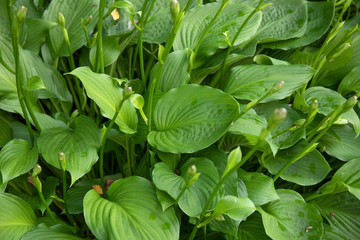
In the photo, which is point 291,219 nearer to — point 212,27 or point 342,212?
point 342,212

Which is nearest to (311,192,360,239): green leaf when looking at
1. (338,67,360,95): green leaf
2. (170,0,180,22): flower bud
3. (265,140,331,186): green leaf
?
(265,140,331,186): green leaf

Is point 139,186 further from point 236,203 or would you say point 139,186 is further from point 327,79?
point 327,79

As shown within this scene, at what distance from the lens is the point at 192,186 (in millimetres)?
932

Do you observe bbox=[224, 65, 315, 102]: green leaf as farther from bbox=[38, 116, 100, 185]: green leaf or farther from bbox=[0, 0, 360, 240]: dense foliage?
bbox=[38, 116, 100, 185]: green leaf

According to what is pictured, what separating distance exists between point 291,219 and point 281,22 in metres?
0.67

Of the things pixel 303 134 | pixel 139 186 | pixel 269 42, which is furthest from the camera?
pixel 269 42

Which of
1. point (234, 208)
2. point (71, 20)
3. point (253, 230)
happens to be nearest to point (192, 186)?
point (234, 208)

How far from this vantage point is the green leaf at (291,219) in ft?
3.22

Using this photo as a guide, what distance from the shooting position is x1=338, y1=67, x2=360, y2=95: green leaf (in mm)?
1267

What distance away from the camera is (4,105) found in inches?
41.8

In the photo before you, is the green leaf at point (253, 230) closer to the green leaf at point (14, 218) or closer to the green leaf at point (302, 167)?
the green leaf at point (302, 167)

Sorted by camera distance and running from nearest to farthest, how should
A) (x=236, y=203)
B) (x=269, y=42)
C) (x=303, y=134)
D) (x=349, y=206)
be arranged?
(x=236, y=203), (x=303, y=134), (x=349, y=206), (x=269, y=42)

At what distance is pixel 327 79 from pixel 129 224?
906mm

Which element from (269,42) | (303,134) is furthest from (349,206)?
(269,42)
